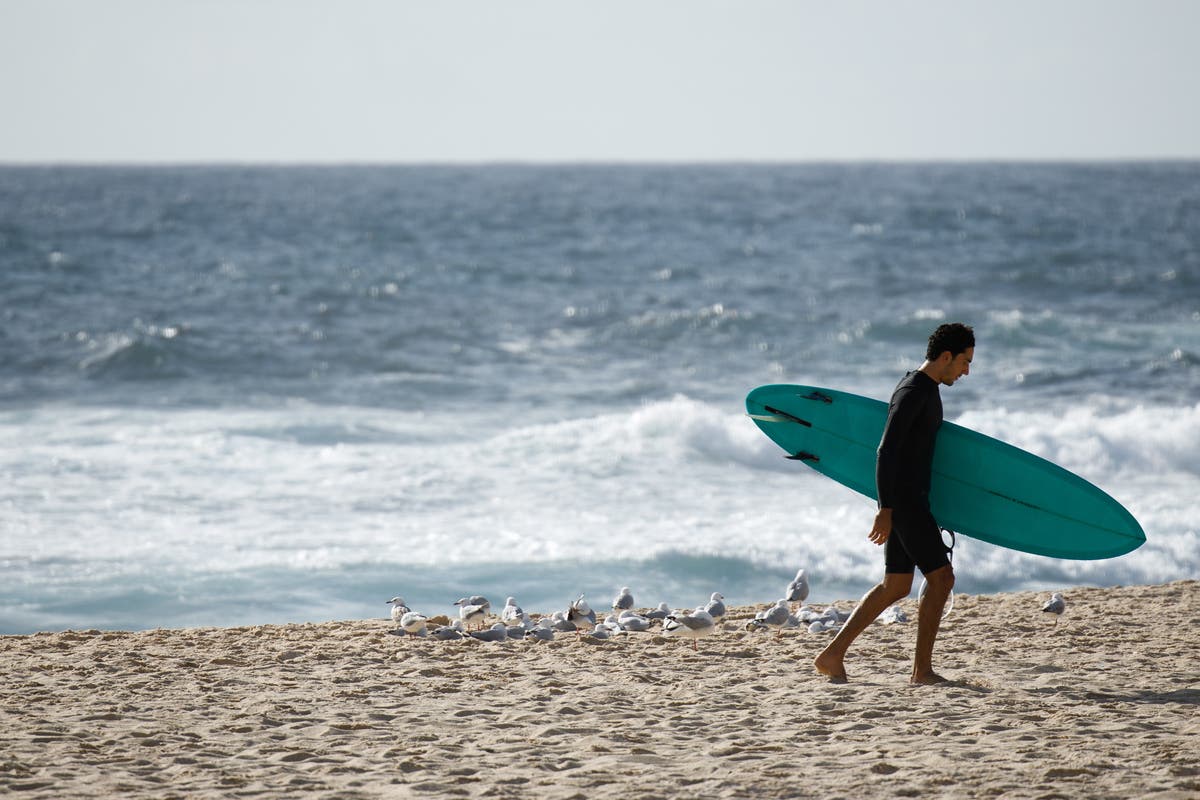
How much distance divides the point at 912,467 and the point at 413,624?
8.99 feet

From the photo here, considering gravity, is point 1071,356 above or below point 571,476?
above

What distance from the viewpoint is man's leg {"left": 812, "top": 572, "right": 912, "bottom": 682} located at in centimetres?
526

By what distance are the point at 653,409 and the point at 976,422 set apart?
3551mm

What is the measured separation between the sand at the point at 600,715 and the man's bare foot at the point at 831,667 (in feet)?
0.38

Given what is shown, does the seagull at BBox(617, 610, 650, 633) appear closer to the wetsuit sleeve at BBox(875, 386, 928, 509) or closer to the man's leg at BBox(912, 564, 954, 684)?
the man's leg at BBox(912, 564, 954, 684)

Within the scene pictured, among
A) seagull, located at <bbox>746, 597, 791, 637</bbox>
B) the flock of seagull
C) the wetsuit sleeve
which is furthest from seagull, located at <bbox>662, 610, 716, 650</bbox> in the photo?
the wetsuit sleeve

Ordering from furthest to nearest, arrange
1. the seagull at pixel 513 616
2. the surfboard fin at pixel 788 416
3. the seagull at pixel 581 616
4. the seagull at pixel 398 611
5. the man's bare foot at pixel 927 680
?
the seagull at pixel 398 611 → the seagull at pixel 513 616 → the seagull at pixel 581 616 → the surfboard fin at pixel 788 416 → the man's bare foot at pixel 927 680

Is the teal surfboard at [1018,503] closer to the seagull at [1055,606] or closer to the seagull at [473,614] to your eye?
the seagull at [1055,606]

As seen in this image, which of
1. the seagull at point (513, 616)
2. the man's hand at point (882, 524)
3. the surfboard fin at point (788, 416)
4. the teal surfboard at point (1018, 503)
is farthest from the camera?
the seagull at point (513, 616)

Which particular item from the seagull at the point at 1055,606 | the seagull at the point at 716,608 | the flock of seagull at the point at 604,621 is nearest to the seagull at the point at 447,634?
the flock of seagull at the point at 604,621

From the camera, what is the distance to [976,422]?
13789 mm

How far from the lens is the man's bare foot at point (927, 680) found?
5.50 meters

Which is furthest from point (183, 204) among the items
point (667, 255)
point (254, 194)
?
point (667, 255)

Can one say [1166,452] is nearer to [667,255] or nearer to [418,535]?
[418,535]
